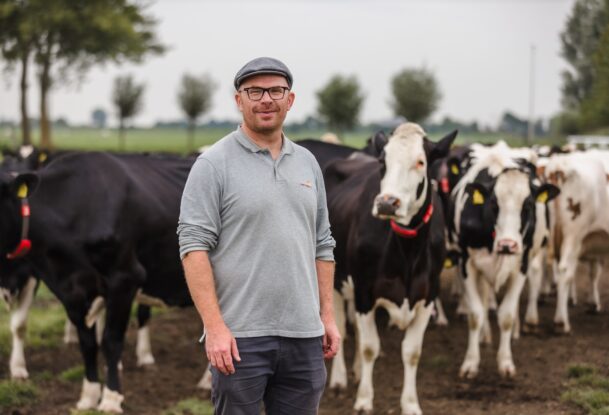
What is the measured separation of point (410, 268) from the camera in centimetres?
586

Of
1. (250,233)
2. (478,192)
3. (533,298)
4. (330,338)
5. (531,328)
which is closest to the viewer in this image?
(250,233)

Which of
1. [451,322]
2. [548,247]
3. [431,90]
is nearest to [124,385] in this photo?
[451,322]

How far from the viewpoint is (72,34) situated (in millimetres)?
33562

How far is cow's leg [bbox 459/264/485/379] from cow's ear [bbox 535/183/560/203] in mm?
934

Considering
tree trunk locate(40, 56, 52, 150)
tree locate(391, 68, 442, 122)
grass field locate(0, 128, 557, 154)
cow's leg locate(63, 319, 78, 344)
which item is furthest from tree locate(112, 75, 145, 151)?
cow's leg locate(63, 319, 78, 344)

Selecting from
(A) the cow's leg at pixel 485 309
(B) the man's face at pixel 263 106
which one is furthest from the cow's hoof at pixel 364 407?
(B) the man's face at pixel 263 106

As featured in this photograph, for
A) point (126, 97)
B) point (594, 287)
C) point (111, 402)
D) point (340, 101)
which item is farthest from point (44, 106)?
point (111, 402)

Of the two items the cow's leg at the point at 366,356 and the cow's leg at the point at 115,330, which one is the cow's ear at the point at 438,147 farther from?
the cow's leg at the point at 115,330

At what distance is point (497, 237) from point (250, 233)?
4115 mm

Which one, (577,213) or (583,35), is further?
(583,35)

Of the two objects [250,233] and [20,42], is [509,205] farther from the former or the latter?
[20,42]

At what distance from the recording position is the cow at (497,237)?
22.4ft

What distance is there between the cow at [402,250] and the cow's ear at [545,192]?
4.62ft

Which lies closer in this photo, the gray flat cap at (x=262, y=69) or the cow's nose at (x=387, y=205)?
the gray flat cap at (x=262, y=69)
